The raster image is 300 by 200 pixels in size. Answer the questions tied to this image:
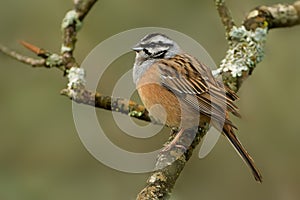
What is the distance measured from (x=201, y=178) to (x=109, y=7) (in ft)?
6.78

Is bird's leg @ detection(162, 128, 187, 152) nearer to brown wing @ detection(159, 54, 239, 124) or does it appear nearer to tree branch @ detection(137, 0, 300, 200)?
tree branch @ detection(137, 0, 300, 200)

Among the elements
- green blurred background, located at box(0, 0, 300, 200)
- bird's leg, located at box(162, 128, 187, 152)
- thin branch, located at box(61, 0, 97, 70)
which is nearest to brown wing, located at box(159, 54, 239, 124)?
bird's leg, located at box(162, 128, 187, 152)

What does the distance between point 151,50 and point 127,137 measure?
1.75 metres

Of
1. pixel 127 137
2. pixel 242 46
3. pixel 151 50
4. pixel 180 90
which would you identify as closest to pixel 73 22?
pixel 151 50

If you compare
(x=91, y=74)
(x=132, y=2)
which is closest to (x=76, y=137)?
(x=91, y=74)

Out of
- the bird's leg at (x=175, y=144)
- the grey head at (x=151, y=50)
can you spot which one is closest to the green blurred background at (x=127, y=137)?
the grey head at (x=151, y=50)

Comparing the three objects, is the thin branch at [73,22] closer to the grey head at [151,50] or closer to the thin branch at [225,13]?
the grey head at [151,50]

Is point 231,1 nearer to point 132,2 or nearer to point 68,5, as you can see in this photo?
point 132,2

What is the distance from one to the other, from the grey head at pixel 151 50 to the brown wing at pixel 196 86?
0.11m

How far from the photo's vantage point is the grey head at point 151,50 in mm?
5105

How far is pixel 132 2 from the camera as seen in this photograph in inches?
274

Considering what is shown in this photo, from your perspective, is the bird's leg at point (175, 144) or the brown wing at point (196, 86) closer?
the bird's leg at point (175, 144)

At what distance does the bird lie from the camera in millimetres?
4637

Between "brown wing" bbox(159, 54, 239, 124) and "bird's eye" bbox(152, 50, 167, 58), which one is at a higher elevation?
"bird's eye" bbox(152, 50, 167, 58)
